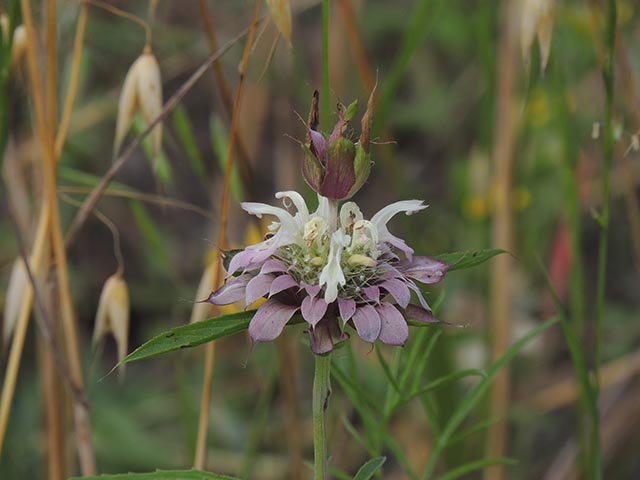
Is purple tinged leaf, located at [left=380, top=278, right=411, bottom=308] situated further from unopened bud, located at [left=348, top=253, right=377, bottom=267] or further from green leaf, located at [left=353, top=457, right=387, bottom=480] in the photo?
green leaf, located at [left=353, top=457, right=387, bottom=480]

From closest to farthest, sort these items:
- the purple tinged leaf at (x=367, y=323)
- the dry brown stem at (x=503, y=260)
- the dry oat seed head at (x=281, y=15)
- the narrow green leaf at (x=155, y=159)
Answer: the purple tinged leaf at (x=367, y=323) < the dry oat seed head at (x=281, y=15) < the narrow green leaf at (x=155, y=159) < the dry brown stem at (x=503, y=260)

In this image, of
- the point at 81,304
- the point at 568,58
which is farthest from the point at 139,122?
the point at 568,58

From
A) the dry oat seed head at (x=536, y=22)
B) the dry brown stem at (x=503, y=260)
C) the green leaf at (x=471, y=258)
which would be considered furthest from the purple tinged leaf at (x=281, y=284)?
the dry brown stem at (x=503, y=260)

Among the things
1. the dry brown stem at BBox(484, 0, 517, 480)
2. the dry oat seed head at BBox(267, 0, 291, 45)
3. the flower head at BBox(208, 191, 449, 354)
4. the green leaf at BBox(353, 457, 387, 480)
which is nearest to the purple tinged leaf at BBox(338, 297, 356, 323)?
the flower head at BBox(208, 191, 449, 354)

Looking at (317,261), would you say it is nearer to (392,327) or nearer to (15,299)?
(392,327)

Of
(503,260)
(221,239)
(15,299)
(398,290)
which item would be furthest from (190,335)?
(503,260)

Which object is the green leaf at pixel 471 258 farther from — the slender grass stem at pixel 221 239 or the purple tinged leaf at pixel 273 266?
the slender grass stem at pixel 221 239

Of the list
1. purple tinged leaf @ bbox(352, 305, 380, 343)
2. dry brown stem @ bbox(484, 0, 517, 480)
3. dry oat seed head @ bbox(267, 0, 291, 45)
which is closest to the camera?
purple tinged leaf @ bbox(352, 305, 380, 343)
